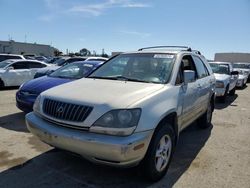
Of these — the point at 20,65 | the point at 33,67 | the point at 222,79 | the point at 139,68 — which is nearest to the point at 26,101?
the point at 139,68

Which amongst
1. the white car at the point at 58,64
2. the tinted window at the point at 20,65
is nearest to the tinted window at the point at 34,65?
the tinted window at the point at 20,65

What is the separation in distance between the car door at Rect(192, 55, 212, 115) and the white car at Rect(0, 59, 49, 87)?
9698 mm

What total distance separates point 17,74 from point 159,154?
36.6 feet

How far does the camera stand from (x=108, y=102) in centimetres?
337

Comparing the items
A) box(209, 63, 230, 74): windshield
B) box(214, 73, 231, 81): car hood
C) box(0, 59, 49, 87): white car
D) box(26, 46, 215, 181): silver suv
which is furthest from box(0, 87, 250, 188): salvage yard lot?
box(0, 59, 49, 87): white car

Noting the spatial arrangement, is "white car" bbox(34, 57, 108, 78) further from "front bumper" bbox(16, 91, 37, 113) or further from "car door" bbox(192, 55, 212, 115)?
"car door" bbox(192, 55, 212, 115)

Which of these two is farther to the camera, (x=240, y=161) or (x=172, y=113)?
(x=240, y=161)

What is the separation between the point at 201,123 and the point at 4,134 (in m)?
4.19

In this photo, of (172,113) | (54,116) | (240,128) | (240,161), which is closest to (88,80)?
(54,116)

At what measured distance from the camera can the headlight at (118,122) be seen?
320 centimetres

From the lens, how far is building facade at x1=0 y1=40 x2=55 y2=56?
59531 mm

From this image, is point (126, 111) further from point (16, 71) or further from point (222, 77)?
point (16, 71)

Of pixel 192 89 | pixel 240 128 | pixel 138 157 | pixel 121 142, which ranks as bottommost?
pixel 240 128

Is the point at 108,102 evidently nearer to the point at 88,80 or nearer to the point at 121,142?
the point at 121,142
